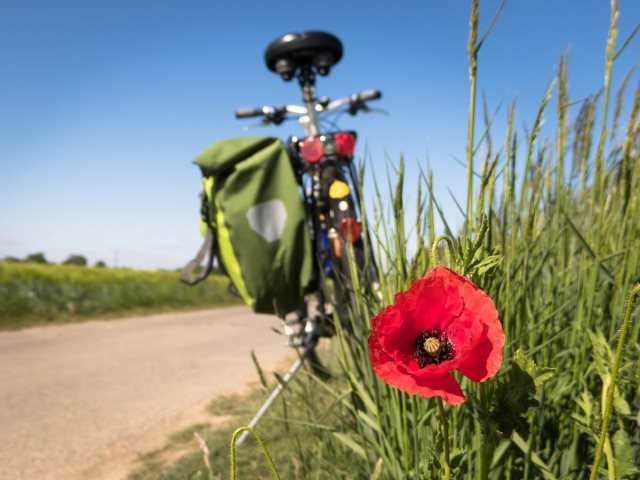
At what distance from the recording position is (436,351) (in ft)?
1.73

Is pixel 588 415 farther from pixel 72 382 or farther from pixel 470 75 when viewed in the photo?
pixel 72 382

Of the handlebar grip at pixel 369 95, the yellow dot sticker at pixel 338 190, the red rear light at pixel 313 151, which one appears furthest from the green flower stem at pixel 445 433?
the handlebar grip at pixel 369 95

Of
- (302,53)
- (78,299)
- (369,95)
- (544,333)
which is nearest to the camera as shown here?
(544,333)

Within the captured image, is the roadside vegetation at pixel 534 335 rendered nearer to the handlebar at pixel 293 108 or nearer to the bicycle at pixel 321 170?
the bicycle at pixel 321 170

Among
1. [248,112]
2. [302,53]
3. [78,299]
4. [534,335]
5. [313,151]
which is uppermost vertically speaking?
[302,53]

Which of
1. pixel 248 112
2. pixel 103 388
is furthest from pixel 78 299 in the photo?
pixel 248 112

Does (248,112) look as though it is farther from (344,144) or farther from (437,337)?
(437,337)

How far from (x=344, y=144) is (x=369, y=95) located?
81cm

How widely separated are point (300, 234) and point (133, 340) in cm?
410

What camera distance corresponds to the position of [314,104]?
290 centimetres

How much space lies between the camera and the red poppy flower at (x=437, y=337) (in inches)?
18.4

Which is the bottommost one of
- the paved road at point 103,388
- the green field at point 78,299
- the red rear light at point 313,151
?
the green field at point 78,299

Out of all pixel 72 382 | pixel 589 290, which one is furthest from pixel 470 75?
pixel 72 382

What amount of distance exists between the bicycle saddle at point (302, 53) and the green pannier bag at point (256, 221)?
2.49 feet
